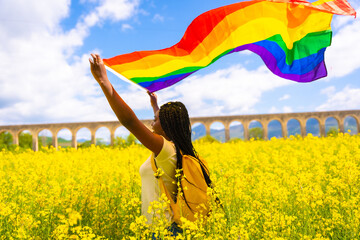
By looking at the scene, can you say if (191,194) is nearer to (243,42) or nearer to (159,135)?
(159,135)

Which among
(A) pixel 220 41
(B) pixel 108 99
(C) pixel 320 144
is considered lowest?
(C) pixel 320 144

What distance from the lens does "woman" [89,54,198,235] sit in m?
1.47

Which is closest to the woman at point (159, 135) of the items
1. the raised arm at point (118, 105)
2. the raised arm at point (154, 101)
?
the raised arm at point (118, 105)

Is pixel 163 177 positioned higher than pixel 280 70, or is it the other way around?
pixel 280 70

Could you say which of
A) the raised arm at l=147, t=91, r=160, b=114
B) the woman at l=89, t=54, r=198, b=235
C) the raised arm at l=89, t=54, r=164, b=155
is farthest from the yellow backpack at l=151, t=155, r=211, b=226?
the raised arm at l=147, t=91, r=160, b=114

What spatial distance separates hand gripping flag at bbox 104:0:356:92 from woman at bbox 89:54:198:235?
70 cm

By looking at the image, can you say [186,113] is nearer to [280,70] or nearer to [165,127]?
[165,127]

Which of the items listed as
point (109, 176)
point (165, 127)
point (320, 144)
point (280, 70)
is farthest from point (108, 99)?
point (320, 144)

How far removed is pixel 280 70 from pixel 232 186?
4.43 feet

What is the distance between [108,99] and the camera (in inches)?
57.7

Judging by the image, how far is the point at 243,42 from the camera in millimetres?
2678

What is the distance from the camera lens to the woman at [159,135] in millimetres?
1473

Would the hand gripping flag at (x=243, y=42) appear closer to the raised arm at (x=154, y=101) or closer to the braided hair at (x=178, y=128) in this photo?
the raised arm at (x=154, y=101)

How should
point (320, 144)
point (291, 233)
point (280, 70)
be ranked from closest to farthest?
point (291, 233) < point (280, 70) < point (320, 144)
